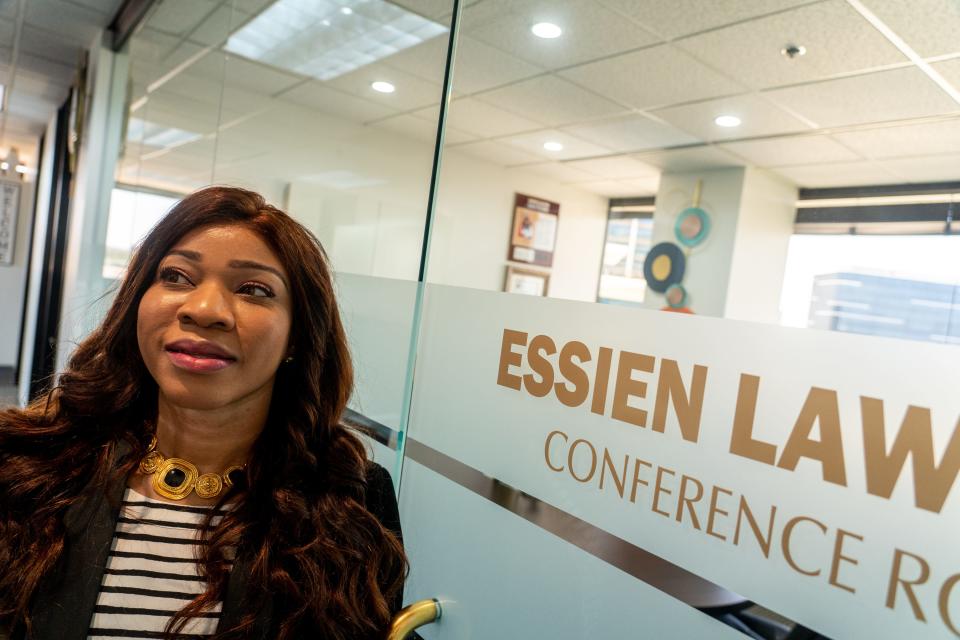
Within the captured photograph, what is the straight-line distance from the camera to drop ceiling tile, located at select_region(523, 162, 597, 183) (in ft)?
3.80

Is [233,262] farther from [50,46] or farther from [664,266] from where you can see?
[50,46]

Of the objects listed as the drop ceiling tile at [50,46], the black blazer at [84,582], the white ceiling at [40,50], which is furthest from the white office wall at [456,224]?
the drop ceiling tile at [50,46]

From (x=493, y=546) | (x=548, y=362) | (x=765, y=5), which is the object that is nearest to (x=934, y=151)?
(x=765, y=5)

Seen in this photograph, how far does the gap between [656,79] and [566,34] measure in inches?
8.1

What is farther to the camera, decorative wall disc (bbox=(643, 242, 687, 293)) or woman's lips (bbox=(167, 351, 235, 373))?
woman's lips (bbox=(167, 351, 235, 373))

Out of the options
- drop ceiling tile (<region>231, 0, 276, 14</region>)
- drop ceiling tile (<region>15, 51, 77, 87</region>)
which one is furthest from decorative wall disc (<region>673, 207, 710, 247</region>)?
drop ceiling tile (<region>15, 51, 77, 87</region>)

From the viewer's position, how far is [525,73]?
1188 mm

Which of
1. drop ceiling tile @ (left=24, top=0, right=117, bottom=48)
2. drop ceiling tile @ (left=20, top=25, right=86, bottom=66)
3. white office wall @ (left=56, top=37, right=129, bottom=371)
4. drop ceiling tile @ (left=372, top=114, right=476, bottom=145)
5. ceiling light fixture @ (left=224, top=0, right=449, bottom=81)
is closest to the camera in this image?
drop ceiling tile @ (left=372, top=114, right=476, bottom=145)

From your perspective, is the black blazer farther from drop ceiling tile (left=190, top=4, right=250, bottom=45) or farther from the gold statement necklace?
drop ceiling tile (left=190, top=4, right=250, bottom=45)

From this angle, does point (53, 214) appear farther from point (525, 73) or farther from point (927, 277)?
point (927, 277)

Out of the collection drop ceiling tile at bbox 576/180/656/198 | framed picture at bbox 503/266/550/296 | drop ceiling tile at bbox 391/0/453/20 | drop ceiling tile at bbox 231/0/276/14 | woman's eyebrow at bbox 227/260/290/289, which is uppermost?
drop ceiling tile at bbox 231/0/276/14

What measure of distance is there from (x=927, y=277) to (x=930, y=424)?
15 centimetres

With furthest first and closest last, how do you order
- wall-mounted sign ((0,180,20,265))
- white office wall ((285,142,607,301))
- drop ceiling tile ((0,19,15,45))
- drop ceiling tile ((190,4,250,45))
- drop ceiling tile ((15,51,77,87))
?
wall-mounted sign ((0,180,20,265)) → drop ceiling tile ((15,51,77,87)) → drop ceiling tile ((0,19,15,45)) → drop ceiling tile ((190,4,250,45)) → white office wall ((285,142,607,301))

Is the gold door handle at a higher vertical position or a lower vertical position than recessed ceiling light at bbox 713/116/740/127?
lower
